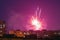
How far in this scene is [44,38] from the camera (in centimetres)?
5966

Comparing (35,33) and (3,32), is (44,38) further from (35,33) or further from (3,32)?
(3,32)

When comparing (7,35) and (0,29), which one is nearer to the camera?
(0,29)

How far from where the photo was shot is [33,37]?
61.0 meters

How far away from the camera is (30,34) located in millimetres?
59188

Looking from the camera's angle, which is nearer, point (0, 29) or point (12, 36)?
point (0, 29)

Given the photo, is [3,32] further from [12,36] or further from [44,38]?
[44,38]

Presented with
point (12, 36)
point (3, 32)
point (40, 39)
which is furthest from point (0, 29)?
point (40, 39)

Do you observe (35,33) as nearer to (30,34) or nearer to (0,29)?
(30,34)

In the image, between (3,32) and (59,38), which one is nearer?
(3,32)

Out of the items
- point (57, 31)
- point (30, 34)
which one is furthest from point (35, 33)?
point (57, 31)

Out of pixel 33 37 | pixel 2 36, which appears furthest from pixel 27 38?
pixel 2 36

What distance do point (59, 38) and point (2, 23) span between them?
13320mm

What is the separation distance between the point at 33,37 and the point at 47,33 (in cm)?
367

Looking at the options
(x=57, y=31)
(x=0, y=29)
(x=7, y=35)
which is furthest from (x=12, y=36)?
(x=57, y=31)
